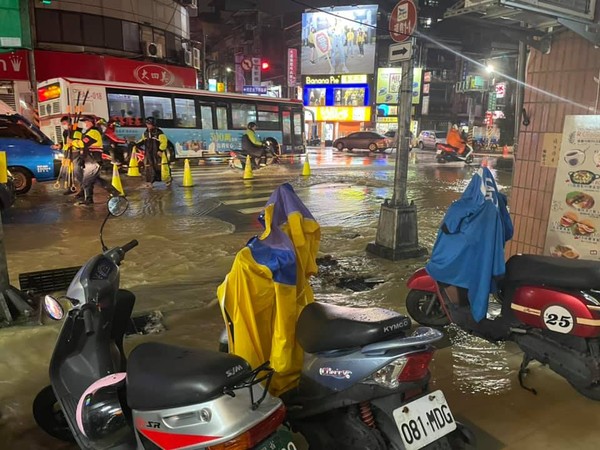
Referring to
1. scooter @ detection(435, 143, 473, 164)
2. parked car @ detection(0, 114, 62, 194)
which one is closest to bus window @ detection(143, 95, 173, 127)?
parked car @ detection(0, 114, 62, 194)

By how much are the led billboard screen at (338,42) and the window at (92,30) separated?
830 inches

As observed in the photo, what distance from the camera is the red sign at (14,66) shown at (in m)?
20.8

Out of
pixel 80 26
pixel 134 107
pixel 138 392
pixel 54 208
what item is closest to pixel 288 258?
pixel 138 392

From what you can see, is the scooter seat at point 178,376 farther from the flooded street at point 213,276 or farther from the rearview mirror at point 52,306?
the flooded street at point 213,276

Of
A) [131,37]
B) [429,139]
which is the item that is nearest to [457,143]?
[429,139]

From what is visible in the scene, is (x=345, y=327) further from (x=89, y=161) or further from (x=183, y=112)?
(x=183, y=112)

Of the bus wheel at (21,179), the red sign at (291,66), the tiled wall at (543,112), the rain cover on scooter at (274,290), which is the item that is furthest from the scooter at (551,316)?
the red sign at (291,66)

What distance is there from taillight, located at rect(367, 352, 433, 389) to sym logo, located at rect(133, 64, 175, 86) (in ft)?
86.9

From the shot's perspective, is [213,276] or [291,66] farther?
[291,66]

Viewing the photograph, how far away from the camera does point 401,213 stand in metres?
6.62

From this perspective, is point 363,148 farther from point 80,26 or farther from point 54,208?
point 54,208

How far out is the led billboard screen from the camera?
131 feet

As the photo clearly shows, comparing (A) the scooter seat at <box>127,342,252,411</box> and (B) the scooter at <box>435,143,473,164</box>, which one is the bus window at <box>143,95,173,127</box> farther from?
(A) the scooter seat at <box>127,342,252,411</box>

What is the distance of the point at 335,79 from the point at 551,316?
42652mm
